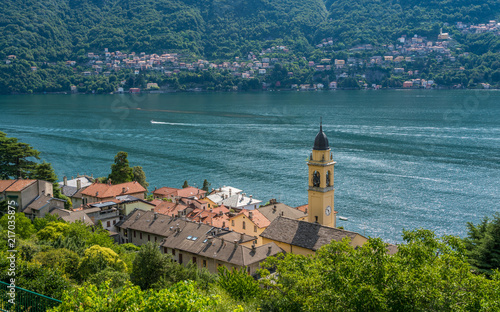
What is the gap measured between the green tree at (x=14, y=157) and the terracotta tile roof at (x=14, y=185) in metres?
7.26

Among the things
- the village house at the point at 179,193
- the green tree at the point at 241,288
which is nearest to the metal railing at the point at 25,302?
the green tree at the point at 241,288

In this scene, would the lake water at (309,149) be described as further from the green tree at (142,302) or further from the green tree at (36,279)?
the green tree at (142,302)

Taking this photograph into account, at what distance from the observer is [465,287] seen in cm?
1394

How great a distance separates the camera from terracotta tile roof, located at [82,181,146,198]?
47572 millimetres

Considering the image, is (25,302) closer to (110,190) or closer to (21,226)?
(21,226)

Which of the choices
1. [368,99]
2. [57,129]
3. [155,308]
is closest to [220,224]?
[155,308]

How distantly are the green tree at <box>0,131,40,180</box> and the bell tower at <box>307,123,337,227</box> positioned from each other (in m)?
28.7

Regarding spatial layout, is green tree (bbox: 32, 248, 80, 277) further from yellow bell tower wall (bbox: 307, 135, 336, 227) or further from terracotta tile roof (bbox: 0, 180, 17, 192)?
terracotta tile roof (bbox: 0, 180, 17, 192)

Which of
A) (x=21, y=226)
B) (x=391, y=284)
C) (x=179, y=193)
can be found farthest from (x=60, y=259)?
(x=179, y=193)

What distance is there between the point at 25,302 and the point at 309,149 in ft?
248

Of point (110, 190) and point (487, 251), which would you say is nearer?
point (487, 251)

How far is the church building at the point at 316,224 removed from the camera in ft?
92.5

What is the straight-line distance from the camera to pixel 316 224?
29.4m

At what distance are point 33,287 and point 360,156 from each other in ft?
231
